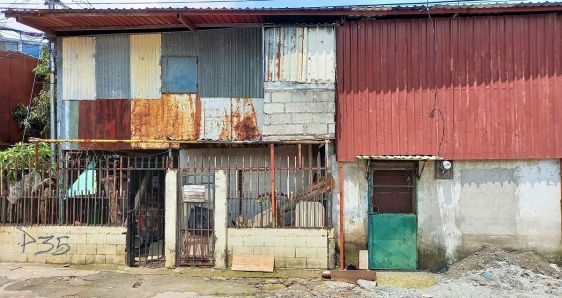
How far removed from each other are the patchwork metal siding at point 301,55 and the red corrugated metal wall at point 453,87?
1.03ft

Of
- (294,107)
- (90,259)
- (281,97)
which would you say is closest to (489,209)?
(294,107)

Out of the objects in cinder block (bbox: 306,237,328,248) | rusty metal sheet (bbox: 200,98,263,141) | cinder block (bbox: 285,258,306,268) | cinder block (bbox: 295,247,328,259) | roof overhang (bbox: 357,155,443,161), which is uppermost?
rusty metal sheet (bbox: 200,98,263,141)

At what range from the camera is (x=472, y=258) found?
31.1ft

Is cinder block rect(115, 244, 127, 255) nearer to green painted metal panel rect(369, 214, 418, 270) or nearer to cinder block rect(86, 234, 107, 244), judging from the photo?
cinder block rect(86, 234, 107, 244)

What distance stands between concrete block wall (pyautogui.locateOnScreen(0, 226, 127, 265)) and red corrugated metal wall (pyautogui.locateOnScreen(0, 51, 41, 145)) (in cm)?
643

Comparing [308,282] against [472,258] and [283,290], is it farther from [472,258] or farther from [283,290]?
[472,258]

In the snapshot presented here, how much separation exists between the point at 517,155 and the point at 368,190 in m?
3.25

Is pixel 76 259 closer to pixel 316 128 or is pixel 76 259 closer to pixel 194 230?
pixel 194 230

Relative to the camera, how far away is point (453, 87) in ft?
32.1

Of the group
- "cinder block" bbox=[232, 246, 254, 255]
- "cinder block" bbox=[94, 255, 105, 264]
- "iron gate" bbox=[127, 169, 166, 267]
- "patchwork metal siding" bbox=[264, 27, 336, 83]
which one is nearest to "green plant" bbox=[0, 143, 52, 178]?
"iron gate" bbox=[127, 169, 166, 267]

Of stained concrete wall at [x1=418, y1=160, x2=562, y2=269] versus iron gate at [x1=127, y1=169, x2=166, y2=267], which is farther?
iron gate at [x1=127, y1=169, x2=166, y2=267]

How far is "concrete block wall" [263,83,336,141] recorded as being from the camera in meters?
9.84

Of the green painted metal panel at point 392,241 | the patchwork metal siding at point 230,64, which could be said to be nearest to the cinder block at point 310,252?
the green painted metal panel at point 392,241

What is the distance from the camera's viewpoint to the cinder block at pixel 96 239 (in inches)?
382
